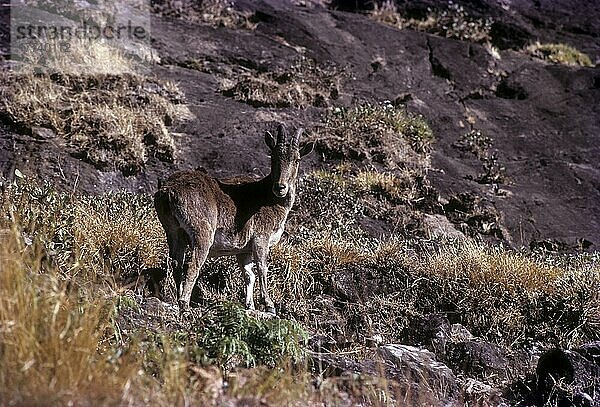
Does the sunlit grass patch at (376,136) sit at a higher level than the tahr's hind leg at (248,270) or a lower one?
lower

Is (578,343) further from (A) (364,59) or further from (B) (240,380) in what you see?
(A) (364,59)

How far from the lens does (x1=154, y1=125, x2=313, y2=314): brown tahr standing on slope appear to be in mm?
7906

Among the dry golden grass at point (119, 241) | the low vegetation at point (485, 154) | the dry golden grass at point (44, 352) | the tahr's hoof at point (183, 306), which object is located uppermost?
the dry golden grass at point (44, 352)

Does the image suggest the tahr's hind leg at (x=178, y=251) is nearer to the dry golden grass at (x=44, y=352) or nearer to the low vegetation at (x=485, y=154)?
the dry golden grass at (x=44, y=352)

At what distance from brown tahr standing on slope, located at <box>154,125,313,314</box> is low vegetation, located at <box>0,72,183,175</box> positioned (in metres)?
4.34

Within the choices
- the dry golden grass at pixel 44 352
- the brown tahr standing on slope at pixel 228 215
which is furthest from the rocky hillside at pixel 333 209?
the brown tahr standing on slope at pixel 228 215

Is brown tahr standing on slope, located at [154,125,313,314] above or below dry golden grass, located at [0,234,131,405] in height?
below

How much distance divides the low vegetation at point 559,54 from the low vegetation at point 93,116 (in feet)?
37.8

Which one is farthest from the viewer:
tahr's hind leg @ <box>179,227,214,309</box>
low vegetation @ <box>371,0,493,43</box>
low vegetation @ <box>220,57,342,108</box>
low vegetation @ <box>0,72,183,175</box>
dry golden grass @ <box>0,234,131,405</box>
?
low vegetation @ <box>371,0,493,43</box>

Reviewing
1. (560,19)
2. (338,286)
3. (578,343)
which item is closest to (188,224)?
(338,286)

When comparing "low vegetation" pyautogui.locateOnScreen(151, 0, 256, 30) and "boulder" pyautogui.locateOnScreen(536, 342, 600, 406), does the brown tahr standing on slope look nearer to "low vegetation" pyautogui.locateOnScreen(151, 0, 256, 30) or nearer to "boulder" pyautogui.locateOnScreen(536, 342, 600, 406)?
"boulder" pyautogui.locateOnScreen(536, 342, 600, 406)

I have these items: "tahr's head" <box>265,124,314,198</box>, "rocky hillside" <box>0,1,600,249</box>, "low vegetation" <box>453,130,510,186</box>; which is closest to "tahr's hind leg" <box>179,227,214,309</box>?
"tahr's head" <box>265,124,314,198</box>

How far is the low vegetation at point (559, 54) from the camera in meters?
21.2

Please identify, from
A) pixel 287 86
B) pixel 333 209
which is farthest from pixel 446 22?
pixel 333 209
